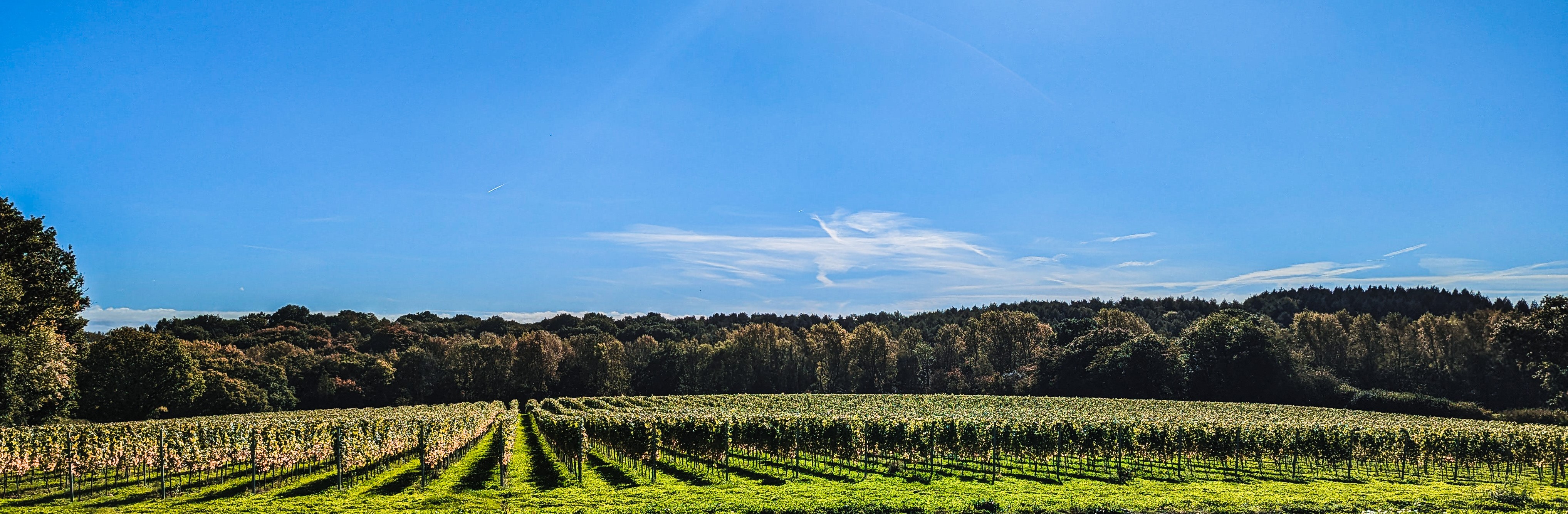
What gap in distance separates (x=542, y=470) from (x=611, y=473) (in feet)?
10.2

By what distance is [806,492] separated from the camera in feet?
72.3

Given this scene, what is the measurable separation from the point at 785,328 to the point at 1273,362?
59336 millimetres

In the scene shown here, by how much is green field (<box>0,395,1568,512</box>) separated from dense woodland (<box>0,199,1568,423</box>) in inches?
752

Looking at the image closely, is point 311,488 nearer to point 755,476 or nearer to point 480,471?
point 480,471

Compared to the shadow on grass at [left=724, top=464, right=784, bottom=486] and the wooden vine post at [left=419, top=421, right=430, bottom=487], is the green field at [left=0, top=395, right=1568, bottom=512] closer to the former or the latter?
the shadow on grass at [left=724, top=464, right=784, bottom=486]

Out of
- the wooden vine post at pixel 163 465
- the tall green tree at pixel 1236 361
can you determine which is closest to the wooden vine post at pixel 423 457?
the wooden vine post at pixel 163 465

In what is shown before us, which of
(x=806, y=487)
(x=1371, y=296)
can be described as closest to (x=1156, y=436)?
(x=806, y=487)

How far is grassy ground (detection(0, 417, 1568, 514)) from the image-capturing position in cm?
1945

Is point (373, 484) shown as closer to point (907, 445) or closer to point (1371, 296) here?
point (907, 445)

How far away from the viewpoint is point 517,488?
23.9m

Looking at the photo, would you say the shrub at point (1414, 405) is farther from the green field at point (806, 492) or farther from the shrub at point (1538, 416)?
the green field at point (806, 492)

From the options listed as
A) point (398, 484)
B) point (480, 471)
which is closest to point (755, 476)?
point (480, 471)

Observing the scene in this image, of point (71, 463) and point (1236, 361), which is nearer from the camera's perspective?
point (71, 463)

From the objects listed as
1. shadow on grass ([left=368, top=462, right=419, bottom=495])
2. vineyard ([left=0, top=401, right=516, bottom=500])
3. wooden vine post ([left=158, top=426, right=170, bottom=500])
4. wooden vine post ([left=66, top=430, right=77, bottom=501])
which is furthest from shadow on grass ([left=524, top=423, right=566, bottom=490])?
wooden vine post ([left=66, top=430, right=77, bottom=501])
